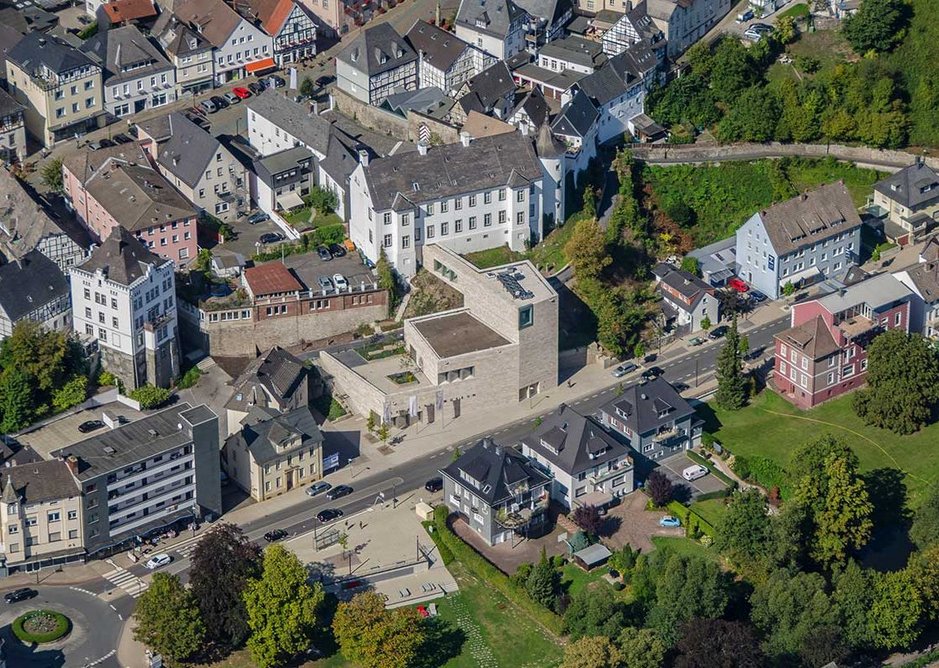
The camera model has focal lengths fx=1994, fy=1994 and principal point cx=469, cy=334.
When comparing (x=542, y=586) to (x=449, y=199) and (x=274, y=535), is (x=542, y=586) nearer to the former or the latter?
(x=274, y=535)

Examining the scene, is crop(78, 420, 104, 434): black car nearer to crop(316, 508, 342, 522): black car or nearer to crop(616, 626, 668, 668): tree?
crop(316, 508, 342, 522): black car

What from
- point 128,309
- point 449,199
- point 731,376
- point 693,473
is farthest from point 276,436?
point 731,376

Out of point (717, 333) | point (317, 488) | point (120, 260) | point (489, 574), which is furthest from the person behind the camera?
point (717, 333)

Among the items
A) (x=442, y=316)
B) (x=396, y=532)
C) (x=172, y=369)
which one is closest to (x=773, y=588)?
(x=396, y=532)

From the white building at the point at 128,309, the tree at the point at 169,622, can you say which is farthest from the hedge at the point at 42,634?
the white building at the point at 128,309

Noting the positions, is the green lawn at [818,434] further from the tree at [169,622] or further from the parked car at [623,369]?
the tree at [169,622]

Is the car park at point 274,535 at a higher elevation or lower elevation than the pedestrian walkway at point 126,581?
higher

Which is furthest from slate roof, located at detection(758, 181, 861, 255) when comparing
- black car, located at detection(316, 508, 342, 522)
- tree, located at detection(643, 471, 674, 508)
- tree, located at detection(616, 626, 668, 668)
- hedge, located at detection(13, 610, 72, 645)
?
hedge, located at detection(13, 610, 72, 645)
